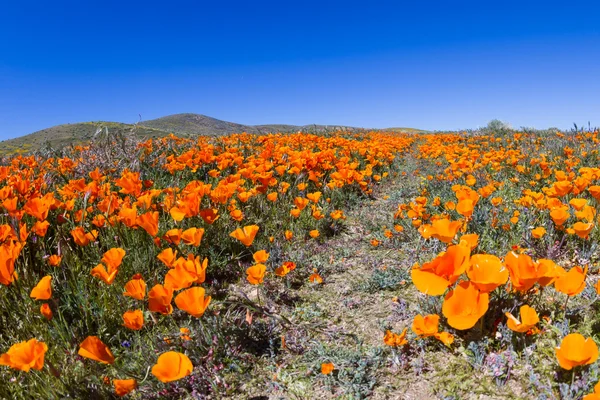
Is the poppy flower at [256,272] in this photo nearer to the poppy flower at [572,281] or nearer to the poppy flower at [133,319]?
the poppy flower at [133,319]

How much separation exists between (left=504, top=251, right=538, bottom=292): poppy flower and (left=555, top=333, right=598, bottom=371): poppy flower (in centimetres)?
26

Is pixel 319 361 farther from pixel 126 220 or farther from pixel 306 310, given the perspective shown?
pixel 126 220

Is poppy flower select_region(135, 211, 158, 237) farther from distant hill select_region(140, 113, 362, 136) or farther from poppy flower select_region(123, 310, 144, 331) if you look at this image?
distant hill select_region(140, 113, 362, 136)

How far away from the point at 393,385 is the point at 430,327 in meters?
0.34

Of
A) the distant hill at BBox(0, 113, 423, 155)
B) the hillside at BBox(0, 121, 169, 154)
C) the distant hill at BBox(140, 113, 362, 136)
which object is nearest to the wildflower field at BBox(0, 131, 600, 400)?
the distant hill at BBox(0, 113, 423, 155)

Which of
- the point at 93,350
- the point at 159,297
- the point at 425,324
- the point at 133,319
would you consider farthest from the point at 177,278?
the point at 425,324

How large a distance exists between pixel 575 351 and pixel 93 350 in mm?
1776

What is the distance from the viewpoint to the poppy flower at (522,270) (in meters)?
1.48

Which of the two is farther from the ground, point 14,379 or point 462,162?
point 462,162

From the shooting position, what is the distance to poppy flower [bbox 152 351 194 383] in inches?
53.7

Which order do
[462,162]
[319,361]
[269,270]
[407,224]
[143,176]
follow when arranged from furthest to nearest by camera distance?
1. [143,176]
2. [462,162]
3. [407,224]
4. [269,270]
5. [319,361]

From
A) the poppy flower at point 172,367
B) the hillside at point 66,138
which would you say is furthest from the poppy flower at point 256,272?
the hillside at point 66,138

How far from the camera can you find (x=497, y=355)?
1.68 metres

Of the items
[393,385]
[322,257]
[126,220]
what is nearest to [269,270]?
[322,257]
